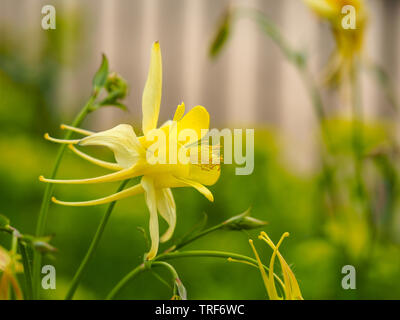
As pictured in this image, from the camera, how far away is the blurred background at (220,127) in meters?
0.86

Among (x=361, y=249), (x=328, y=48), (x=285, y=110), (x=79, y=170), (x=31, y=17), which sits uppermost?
(x=31, y=17)

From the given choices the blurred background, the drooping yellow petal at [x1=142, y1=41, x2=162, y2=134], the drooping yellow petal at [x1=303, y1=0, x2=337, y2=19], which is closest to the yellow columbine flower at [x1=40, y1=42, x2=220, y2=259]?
the drooping yellow petal at [x1=142, y1=41, x2=162, y2=134]

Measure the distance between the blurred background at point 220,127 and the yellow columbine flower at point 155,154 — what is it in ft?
0.61

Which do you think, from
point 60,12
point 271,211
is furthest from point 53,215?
point 60,12

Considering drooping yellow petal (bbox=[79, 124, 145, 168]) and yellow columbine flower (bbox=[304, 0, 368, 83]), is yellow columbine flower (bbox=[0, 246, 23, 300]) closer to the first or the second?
drooping yellow petal (bbox=[79, 124, 145, 168])

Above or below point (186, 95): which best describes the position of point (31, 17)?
above

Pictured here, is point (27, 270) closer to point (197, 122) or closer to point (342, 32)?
point (197, 122)

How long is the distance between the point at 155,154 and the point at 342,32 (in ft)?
1.53

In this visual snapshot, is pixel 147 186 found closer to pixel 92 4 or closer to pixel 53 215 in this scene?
pixel 53 215

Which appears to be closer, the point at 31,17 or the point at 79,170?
the point at 79,170

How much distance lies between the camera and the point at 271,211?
1134 mm

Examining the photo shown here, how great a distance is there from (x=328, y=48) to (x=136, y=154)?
1.22 meters

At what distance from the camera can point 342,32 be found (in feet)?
2.35

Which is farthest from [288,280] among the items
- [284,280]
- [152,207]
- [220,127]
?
[220,127]
